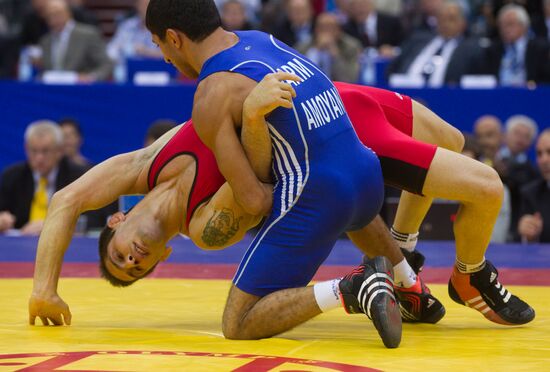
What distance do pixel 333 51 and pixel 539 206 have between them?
339cm

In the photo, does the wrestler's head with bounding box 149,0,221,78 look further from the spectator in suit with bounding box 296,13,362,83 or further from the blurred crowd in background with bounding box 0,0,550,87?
the spectator in suit with bounding box 296,13,362,83

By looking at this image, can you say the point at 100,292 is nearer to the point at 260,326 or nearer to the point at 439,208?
the point at 260,326

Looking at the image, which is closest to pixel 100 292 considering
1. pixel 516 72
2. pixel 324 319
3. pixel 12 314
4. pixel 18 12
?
pixel 12 314

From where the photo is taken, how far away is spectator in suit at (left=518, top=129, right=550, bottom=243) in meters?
7.91

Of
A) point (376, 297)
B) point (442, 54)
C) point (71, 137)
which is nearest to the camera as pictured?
point (376, 297)

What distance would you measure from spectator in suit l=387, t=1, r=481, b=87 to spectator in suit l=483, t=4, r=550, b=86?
166 mm

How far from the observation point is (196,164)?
A: 15.8 feet

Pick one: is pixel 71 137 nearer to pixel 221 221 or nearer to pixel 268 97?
pixel 221 221

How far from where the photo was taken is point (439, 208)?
25.4 feet

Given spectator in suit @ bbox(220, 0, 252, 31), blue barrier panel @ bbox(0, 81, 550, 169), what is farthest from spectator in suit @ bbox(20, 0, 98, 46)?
blue barrier panel @ bbox(0, 81, 550, 169)

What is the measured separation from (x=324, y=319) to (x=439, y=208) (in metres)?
2.90

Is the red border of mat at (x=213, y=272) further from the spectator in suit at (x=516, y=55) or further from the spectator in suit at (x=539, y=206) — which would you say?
the spectator in suit at (x=516, y=55)

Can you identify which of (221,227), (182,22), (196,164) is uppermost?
(182,22)

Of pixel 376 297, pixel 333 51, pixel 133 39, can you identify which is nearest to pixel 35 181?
pixel 333 51
